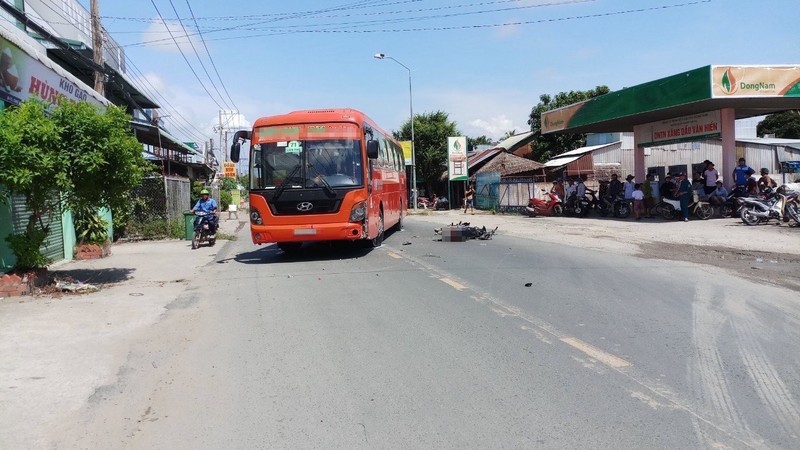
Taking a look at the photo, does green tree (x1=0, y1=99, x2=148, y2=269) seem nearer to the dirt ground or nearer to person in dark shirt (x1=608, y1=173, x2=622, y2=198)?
the dirt ground

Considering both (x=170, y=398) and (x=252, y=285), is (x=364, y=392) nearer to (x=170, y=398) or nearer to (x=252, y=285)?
(x=170, y=398)

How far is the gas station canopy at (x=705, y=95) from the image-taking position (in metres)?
18.6

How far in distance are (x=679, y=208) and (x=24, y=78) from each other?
63.6 ft

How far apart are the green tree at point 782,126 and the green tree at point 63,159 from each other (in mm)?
59051

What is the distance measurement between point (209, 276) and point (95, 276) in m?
2.17

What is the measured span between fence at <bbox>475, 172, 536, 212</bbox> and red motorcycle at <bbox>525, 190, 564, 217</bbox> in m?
3.62

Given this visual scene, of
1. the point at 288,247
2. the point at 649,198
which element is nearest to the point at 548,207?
the point at 649,198

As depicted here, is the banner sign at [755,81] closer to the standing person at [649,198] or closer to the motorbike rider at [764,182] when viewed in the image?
the motorbike rider at [764,182]

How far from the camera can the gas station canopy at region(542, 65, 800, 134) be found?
1862 cm

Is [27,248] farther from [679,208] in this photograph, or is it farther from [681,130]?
[681,130]

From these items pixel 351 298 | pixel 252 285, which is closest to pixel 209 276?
pixel 252 285

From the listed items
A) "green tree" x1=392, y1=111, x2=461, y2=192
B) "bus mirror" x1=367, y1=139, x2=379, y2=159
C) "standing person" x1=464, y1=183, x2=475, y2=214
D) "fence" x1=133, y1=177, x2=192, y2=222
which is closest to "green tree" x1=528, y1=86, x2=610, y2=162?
"green tree" x1=392, y1=111, x2=461, y2=192

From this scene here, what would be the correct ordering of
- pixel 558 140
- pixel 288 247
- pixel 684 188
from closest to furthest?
1. pixel 288 247
2. pixel 684 188
3. pixel 558 140

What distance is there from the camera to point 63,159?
946 centimetres
